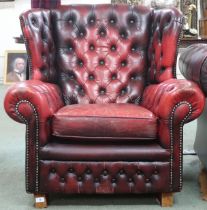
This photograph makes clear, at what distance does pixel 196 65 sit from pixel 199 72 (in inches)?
2.7

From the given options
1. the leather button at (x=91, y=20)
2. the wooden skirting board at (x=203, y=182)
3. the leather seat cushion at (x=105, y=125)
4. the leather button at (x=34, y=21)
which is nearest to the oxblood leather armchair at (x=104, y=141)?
the leather seat cushion at (x=105, y=125)

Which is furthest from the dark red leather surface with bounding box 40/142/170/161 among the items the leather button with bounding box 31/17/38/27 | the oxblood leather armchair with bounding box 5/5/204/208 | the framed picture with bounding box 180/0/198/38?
the framed picture with bounding box 180/0/198/38

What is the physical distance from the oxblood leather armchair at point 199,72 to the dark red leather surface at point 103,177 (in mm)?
367

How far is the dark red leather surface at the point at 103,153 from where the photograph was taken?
183 cm

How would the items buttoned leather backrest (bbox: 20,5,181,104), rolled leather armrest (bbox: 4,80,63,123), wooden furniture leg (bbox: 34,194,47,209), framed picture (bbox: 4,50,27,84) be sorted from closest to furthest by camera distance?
1. rolled leather armrest (bbox: 4,80,63,123)
2. wooden furniture leg (bbox: 34,194,47,209)
3. buttoned leather backrest (bbox: 20,5,181,104)
4. framed picture (bbox: 4,50,27,84)

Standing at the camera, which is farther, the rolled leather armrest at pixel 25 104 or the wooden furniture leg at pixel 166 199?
the wooden furniture leg at pixel 166 199

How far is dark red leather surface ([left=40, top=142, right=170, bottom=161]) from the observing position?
6.00 ft

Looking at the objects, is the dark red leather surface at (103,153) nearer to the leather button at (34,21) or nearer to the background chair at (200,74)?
the background chair at (200,74)

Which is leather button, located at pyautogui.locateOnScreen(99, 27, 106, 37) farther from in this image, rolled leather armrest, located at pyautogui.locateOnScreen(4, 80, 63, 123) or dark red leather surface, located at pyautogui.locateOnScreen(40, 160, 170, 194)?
dark red leather surface, located at pyautogui.locateOnScreen(40, 160, 170, 194)

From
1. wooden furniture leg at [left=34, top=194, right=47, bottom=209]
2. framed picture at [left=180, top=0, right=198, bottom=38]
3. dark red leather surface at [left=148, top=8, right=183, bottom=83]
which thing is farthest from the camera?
framed picture at [left=180, top=0, right=198, bottom=38]

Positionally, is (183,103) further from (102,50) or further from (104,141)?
(102,50)

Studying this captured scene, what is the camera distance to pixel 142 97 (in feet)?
7.84

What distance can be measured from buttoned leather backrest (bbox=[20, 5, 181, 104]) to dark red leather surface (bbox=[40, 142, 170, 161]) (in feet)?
2.06

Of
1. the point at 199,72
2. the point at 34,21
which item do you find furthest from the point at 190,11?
the point at 199,72
